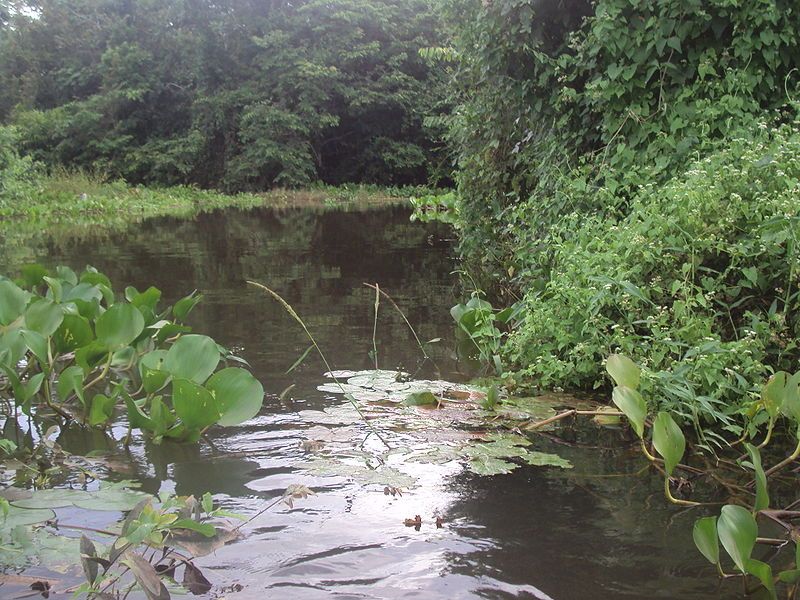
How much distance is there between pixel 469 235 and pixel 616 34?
3.05m

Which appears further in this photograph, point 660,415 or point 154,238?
point 154,238

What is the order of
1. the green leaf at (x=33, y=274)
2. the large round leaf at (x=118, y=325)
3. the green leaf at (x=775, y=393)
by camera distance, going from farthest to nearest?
the green leaf at (x=33, y=274), the large round leaf at (x=118, y=325), the green leaf at (x=775, y=393)

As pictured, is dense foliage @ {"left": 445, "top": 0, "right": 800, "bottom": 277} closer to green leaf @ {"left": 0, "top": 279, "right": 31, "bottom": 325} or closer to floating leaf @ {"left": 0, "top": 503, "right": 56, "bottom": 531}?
green leaf @ {"left": 0, "top": 279, "right": 31, "bottom": 325}

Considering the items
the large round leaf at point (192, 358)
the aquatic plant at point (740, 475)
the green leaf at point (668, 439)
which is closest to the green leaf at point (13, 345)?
the large round leaf at point (192, 358)

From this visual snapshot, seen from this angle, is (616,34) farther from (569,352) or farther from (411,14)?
(411,14)

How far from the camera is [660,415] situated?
2426 mm

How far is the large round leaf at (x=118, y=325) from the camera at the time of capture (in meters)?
3.29

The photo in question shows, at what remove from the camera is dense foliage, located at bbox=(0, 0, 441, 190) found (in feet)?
104

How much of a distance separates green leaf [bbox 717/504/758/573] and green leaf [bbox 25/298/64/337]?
8.68ft

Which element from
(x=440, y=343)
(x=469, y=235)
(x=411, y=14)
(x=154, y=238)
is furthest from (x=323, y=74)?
(x=440, y=343)

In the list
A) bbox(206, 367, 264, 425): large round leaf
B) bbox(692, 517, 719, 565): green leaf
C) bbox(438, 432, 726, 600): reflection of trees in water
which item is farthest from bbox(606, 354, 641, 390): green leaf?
bbox(206, 367, 264, 425): large round leaf

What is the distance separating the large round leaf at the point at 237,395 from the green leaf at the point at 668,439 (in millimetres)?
1410

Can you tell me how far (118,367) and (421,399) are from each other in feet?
4.75

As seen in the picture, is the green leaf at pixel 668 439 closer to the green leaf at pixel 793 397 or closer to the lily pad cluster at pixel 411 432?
the green leaf at pixel 793 397
